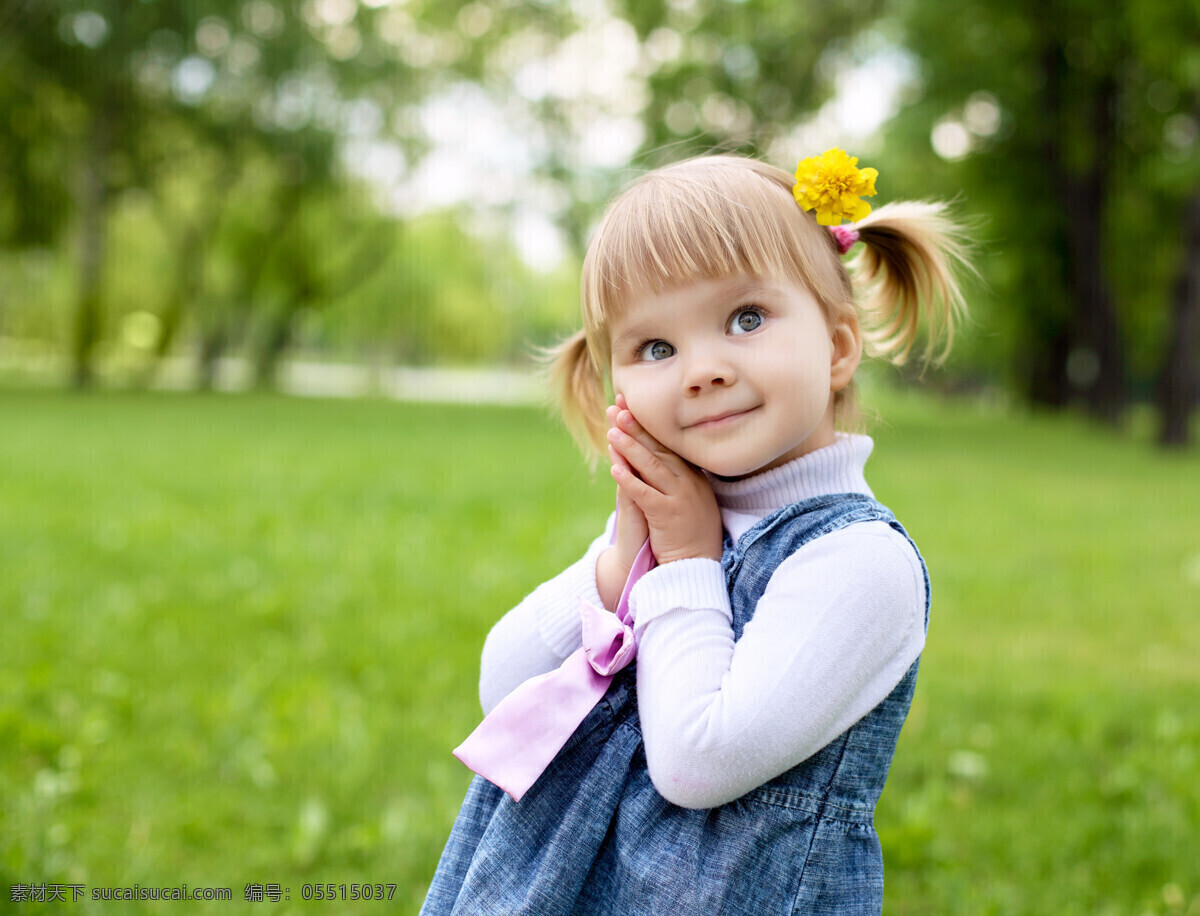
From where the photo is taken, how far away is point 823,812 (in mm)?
1344

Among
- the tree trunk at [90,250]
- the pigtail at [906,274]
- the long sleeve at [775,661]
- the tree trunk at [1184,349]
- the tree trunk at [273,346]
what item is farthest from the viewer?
the tree trunk at [273,346]

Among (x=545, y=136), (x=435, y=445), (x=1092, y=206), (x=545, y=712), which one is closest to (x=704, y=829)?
(x=545, y=712)

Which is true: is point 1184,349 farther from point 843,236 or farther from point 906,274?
point 843,236

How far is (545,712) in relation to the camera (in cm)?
138

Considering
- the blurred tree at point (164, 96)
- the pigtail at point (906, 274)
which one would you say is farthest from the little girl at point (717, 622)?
the blurred tree at point (164, 96)

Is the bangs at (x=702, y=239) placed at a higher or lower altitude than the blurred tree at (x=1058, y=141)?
higher

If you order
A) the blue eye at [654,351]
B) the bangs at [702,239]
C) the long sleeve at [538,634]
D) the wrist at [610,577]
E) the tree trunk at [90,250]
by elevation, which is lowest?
the tree trunk at [90,250]

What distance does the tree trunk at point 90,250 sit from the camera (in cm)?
2439

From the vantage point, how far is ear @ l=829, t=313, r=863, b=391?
4.92ft

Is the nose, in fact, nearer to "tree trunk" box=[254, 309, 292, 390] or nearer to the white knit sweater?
the white knit sweater

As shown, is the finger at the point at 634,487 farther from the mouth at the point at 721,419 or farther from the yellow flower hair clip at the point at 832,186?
the yellow flower hair clip at the point at 832,186

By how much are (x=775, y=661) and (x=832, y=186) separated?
63 cm

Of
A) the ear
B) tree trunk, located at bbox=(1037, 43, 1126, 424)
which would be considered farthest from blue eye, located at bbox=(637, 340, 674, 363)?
tree trunk, located at bbox=(1037, 43, 1126, 424)

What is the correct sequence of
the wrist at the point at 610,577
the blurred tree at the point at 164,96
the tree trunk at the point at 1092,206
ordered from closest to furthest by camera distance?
1. the wrist at the point at 610,577
2. the tree trunk at the point at 1092,206
3. the blurred tree at the point at 164,96
